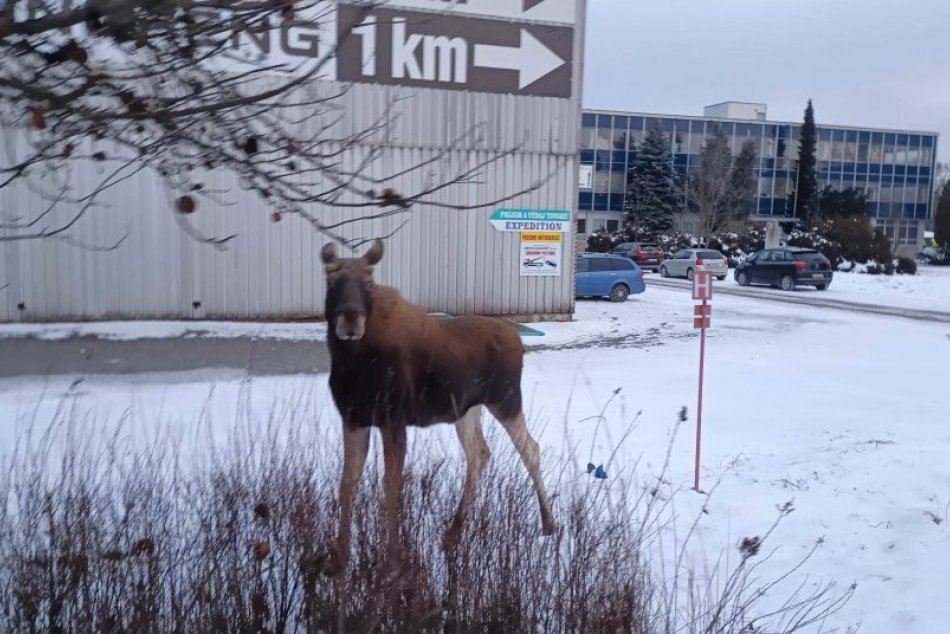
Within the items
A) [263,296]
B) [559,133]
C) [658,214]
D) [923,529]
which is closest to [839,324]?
[559,133]

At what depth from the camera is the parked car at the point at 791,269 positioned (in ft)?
107

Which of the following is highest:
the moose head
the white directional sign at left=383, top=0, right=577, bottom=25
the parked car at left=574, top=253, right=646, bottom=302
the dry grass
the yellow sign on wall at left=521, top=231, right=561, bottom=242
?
the white directional sign at left=383, top=0, right=577, bottom=25

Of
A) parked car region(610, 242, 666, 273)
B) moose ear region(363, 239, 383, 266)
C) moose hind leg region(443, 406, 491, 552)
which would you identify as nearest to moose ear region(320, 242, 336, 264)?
moose ear region(363, 239, 383, 266)

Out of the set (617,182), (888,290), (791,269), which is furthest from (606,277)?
(617,182)

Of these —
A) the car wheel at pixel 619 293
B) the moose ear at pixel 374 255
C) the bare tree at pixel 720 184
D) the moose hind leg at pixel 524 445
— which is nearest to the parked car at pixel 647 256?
the bare tree at pixel 720 184

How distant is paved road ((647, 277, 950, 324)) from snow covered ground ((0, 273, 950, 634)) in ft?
15.4

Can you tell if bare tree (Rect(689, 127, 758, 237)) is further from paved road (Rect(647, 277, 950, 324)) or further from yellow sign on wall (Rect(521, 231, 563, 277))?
yellow sign on wall (Rect(521, 231, 563, 277))

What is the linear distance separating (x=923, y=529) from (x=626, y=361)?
750 centimetres

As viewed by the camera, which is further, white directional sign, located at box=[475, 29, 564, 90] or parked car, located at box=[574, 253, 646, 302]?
parked car, located at box=[574, 253, 646, 302]

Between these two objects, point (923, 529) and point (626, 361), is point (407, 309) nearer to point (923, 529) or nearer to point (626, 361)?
point (923, 529)

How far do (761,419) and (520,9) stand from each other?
33.9 feet

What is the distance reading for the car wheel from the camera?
24.8 meters

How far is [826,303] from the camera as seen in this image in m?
26.5

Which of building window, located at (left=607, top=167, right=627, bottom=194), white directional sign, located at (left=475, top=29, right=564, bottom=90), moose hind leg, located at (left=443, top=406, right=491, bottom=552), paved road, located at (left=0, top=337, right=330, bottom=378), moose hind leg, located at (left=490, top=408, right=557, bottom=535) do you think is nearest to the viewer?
moose hind leg, located at (left=443, top=406, right=491, bottom=552)
